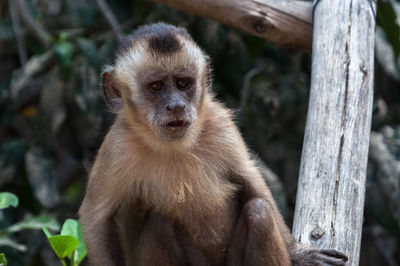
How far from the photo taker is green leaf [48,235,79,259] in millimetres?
3586

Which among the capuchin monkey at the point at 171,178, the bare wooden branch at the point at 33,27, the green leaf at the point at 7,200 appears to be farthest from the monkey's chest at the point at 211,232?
the bare wooden branch at the point at 33,27

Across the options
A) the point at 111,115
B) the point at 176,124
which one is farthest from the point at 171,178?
the point at 111,115

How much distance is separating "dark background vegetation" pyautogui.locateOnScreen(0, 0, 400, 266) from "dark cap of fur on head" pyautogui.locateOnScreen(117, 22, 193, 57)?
66.9 inches

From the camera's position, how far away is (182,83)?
421 centimetres

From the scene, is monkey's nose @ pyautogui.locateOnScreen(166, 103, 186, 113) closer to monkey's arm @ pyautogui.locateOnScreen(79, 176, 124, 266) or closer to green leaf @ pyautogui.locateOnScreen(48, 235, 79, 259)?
monkey's arm @ pyautogui.locateOnScreen(79, 176, 124, 266)

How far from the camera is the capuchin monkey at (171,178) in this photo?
159 inches

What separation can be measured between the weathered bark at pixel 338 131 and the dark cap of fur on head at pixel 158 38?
1.07 metres

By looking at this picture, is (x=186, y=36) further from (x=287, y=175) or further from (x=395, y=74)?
(x=287, y=175)

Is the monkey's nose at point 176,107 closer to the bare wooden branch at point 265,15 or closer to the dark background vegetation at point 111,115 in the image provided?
the bare wooden branch at point 265,15

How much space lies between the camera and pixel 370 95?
437 cm

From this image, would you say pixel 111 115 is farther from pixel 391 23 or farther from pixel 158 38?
pixel 391 23

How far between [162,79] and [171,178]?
70 cm

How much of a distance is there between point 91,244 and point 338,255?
1612 mm

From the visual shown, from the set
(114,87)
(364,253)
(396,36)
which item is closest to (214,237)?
(114,87)
